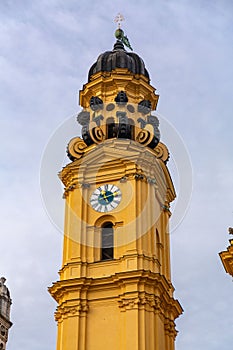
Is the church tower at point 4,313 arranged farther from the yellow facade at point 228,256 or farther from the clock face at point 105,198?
the yellow facade at point 228,256

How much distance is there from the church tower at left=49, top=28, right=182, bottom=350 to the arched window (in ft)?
0.15

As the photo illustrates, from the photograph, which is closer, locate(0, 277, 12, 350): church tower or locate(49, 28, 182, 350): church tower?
locate(49, 28, 182, 350): church tower

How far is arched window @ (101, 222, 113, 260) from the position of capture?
3719 cm

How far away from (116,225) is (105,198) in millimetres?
1565

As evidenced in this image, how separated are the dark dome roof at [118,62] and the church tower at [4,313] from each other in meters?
12.6

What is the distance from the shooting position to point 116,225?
123ft

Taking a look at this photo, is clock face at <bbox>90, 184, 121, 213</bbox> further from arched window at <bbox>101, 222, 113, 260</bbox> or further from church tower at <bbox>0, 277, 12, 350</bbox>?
church tower at <bbox>0, 277, 12, 350</bbox>

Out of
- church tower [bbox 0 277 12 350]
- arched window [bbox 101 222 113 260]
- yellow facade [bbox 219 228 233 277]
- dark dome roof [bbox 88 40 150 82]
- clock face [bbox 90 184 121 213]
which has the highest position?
dark dome roof [bbox 88 40 150 82]

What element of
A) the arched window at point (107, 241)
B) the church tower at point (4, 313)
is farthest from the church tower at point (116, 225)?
the church tower at point (4, 313)

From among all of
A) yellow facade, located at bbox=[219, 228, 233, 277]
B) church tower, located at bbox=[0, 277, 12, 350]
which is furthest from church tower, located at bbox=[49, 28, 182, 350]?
yellow facade, located at bbox=[219, 228, 233, 277]

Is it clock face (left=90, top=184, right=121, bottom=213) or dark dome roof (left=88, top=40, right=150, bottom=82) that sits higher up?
dark dome roof (left=88, top=40, right=150, bottom=82)

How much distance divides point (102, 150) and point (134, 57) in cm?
790

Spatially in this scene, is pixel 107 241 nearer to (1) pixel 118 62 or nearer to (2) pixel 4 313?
(2) pixel 4 313

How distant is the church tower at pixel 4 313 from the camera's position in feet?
123
